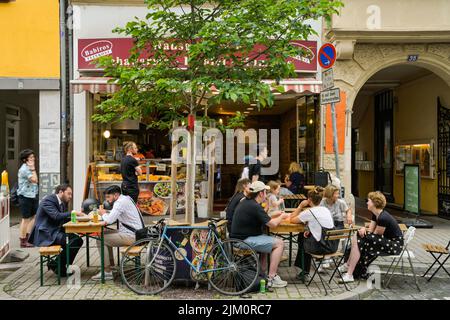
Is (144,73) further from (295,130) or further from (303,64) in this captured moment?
(295,130)

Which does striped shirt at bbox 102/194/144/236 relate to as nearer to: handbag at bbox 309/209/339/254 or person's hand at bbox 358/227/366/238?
handbag at bbox 309/209/339/254

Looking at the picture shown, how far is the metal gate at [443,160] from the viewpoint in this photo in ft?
42.8

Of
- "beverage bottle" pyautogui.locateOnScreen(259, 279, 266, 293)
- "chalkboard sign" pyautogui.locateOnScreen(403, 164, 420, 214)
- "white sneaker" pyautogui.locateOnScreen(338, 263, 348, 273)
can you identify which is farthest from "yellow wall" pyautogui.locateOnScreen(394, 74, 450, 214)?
"beverage bottle" pyautogui.locateOnScreen(259, 279, 266, 293)

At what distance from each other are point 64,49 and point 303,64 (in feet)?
18.6

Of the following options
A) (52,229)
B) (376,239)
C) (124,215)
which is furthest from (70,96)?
(376,239)

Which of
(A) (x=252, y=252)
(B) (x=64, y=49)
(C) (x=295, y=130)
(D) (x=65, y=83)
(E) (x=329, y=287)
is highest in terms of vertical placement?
(B) (x=64, y=49)

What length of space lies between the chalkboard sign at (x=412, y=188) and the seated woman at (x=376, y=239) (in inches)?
227

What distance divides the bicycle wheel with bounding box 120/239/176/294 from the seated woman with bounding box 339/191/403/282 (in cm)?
249

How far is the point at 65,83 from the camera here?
471 inches

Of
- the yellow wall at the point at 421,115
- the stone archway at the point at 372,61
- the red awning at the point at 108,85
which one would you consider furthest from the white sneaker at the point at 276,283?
the yellow wall at the point at 421,115
